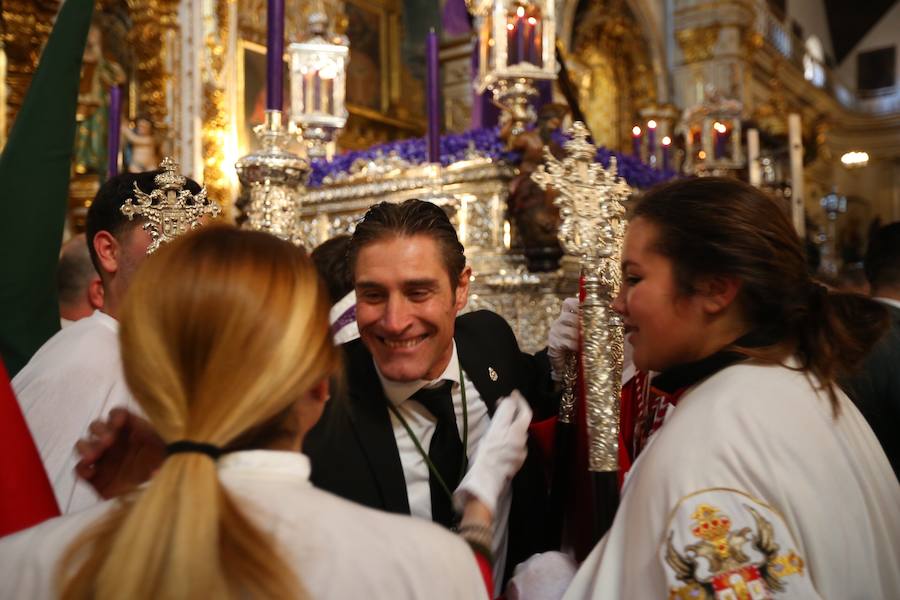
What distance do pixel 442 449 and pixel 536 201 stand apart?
2.09m

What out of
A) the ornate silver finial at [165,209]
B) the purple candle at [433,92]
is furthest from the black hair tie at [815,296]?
the purple candle at [433,92]

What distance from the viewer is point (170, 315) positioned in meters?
0.98

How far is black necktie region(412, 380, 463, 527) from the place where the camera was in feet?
6.36

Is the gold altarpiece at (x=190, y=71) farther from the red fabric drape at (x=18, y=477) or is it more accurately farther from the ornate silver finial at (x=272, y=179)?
the red fabric drape at (x=18, y=477)

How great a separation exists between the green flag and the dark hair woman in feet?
4.55

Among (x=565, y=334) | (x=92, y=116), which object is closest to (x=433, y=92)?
(x=565, y=334)

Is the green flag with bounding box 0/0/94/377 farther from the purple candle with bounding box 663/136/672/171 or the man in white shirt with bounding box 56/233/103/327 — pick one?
the purple candle with bounding box 663/136/672/171

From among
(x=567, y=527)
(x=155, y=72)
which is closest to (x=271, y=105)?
(x=567, y=527)

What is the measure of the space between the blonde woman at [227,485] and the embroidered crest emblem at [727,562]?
0.38m

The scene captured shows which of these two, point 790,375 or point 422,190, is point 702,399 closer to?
point 790,375

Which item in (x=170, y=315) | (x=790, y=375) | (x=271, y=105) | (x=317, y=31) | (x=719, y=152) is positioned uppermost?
(x=317, y=31)

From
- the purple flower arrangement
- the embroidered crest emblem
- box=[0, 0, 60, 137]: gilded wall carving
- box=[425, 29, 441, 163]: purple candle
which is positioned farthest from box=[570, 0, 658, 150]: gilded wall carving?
the embroidered crest emblem

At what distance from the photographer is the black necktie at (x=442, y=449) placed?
194 cm

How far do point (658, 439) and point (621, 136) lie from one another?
1282cm
